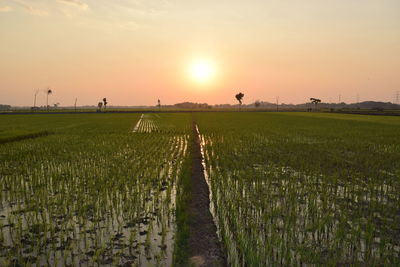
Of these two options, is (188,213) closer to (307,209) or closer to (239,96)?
(307,209)

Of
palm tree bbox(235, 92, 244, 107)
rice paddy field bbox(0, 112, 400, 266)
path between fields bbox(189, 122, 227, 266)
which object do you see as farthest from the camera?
palm tree bbox(235, 92, 244, 107)

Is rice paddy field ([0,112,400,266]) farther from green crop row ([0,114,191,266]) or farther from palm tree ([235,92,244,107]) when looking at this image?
palm tree ([235,92,244,107])

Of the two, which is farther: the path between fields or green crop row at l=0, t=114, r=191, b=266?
green crop row at l=0, t=114, r=191, b=266

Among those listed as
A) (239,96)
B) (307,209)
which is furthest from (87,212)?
(239,96)

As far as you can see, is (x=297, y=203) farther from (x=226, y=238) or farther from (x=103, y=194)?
(x=103, y=194)

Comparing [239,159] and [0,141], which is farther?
[0,141]

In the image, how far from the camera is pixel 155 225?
6.05 m

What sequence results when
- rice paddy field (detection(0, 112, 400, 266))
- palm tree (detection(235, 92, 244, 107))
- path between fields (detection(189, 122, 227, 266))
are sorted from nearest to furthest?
path between fields (detection(189, 122, 227, 266))
rice paddy field (detection(0, 112, 400, 266))
palm tree (detection(235, 92, 244, 107))

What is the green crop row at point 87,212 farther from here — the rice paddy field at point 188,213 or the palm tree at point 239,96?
the palm tree at point 239,96

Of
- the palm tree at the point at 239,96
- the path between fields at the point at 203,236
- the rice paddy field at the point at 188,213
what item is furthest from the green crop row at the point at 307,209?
the palm tree at the point at 239,96

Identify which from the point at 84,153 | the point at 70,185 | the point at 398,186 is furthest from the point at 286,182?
the point at 84,153

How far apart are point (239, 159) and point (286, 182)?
4053 mm

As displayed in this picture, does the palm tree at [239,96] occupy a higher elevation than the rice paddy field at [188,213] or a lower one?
higher

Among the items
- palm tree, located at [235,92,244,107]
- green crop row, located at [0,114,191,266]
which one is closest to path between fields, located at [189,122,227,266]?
green crop row, located at [0,114,191,266]
